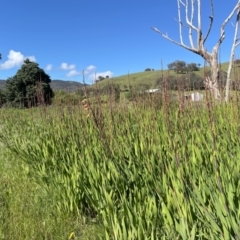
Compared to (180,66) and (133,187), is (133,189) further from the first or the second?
(180,66)

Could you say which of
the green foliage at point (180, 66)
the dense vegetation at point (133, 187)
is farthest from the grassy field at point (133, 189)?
the green foliage at point (180, 66)

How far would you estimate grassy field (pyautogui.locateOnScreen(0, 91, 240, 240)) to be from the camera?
1721 millimetres

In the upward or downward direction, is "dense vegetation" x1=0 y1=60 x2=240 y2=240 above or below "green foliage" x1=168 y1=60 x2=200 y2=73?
below

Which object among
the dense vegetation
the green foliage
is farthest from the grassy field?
the green foliage

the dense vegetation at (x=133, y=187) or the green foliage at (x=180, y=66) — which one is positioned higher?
the green foliage at (x=180, y=66)

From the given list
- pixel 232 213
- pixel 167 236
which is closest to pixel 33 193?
pixel 167 236

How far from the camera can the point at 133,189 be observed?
2416mm

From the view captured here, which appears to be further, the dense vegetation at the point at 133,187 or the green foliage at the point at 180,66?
the green foliage at the point at 180,66

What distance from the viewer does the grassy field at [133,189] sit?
1721 mm

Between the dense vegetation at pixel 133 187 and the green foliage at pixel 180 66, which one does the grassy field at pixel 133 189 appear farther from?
the green foliage at pixel 180 66

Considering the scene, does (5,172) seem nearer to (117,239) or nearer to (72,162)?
(72,162)

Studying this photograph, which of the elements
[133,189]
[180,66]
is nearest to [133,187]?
[133,189]

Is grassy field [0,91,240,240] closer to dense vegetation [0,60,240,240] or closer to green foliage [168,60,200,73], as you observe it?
dense vegetation [0,60,240,240]

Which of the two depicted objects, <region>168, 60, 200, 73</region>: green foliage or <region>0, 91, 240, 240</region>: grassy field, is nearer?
<region>0, 91, 240, 240</region>: grassy field
